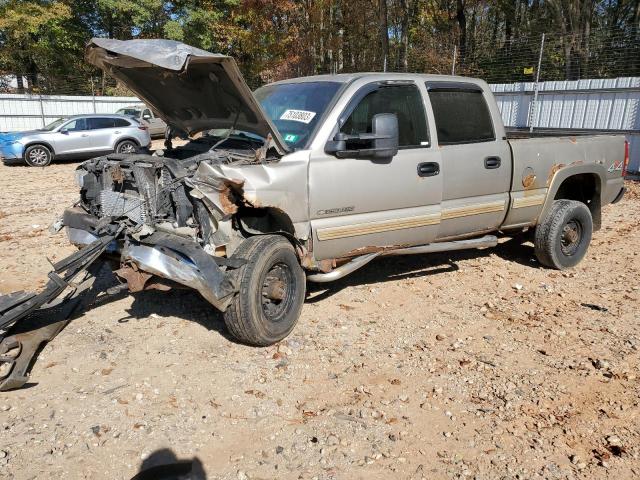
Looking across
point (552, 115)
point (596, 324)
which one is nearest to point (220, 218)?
point (596, 324)

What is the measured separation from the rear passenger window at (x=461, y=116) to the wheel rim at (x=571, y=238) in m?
1.62

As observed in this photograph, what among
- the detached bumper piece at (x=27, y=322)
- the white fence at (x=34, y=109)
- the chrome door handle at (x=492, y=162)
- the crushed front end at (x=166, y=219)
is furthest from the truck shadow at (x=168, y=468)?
the white fence at (x=34, y=109)

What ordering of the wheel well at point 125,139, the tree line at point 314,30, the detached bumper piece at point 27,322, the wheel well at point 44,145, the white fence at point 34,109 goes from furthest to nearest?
the white fence at point 34,109 < the tree line at point 314,30 < the wheel well at point 125,139 < the wheel well at point 44,145 < the detached bumper piece at point 27,322

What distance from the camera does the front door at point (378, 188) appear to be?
424cm

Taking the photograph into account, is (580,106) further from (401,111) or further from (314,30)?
(314,30)

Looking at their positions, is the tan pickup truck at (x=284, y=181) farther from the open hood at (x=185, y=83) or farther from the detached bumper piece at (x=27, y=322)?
the detached bumper piece at (x=27, y=322)

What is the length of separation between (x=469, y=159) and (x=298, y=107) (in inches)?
68.1

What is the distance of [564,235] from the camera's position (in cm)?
610

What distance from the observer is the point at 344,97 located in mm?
4340

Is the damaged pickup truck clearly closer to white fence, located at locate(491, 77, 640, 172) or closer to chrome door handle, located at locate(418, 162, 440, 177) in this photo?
chrome door handle, located at locate(418, 162, 440, 177)

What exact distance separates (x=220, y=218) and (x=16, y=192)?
8.99 meters

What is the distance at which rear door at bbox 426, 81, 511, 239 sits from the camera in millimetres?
4973

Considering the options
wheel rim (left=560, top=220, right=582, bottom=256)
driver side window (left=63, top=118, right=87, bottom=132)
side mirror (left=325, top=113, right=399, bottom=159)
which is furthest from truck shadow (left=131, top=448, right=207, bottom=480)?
driver side window (left=63, top=118, right=87, bottom=132)

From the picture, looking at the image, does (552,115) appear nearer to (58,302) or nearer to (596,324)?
(596,324)
